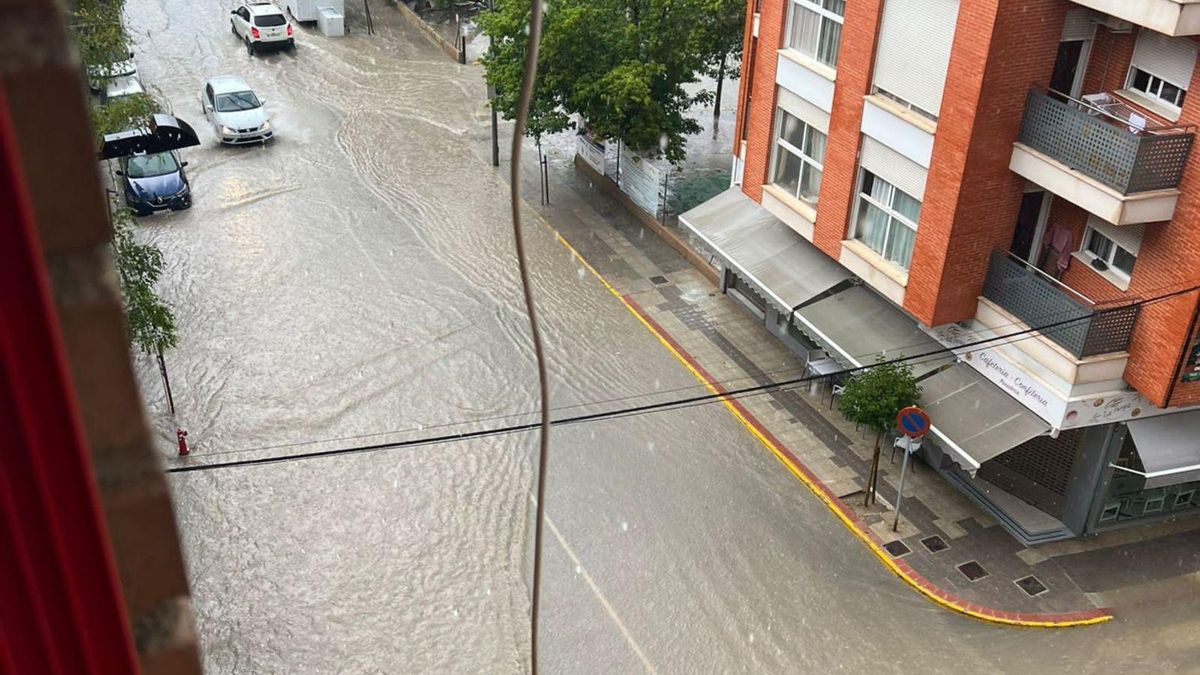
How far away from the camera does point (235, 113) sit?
28.6 meters

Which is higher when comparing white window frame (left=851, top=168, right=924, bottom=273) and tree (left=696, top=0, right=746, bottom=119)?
tree (left=696, top=0, right=746, bottom=119)

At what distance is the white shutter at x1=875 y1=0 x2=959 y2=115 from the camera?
14.8 meters

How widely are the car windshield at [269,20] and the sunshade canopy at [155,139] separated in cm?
959

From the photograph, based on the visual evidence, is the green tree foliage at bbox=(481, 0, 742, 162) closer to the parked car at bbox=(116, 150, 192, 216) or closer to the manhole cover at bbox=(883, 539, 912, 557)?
the parked car at bbox=(116, 150, 192, 216)

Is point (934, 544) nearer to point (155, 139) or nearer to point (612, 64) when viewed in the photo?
point (612, 64)

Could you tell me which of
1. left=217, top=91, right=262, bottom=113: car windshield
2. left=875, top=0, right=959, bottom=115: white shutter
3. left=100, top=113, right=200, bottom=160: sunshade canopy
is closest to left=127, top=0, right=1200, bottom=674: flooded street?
left=100, top=113, right=200, bottom=160: sunshade canopy

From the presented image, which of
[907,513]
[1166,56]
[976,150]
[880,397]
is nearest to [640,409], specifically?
[880,397]

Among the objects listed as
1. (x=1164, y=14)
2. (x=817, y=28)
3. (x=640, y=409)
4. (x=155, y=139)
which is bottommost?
(x=640, y=409)

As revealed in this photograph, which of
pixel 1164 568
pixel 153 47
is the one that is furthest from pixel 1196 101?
pixel 153 47

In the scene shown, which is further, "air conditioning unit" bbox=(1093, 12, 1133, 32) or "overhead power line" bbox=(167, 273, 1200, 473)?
"air conditioning unit" bbox=(1093, 12, 1133, 32)

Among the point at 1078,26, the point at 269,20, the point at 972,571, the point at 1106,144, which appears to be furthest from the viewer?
the point at 269,20

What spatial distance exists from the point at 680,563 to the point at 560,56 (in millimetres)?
12136

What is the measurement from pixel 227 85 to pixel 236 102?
2.71ft

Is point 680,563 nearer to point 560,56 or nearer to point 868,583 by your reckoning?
point 868,583
